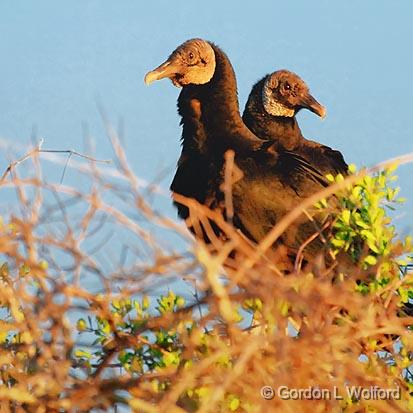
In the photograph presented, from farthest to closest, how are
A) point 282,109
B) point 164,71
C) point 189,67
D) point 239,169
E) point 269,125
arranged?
point 282,109 < point 269,125 < point 164,71 < point 189,67 < point 239,169

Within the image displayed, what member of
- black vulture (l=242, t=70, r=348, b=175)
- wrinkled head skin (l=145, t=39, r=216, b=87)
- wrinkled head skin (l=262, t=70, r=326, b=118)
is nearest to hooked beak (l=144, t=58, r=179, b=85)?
wrinkled head skin (l=145, t=39, r=216, b=87)

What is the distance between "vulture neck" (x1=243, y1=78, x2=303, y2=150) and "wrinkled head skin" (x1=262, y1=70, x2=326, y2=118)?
5cm

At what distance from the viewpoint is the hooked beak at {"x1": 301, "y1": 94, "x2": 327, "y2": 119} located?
8867mm

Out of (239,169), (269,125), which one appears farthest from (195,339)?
(269,125)

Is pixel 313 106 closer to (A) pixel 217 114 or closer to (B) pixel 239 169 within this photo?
(A) pixel 217 114

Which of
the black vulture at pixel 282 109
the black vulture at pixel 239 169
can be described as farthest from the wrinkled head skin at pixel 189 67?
the black vulture at pixel 282 109

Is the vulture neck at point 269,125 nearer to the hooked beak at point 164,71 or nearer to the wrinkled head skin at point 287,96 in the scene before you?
the wrinkled head skin at point 287,96

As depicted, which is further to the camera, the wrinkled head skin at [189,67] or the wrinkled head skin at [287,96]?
the wrinkled head skin at [287,96]

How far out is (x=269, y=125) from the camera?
340 inches

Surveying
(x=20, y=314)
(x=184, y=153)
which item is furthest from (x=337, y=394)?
(x=184, y=153)

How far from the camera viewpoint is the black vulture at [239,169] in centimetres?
689

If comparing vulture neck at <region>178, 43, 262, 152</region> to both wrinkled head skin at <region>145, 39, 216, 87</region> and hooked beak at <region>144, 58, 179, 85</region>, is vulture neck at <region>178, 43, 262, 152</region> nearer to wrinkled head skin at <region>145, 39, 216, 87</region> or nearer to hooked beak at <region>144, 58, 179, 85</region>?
wrinkled head skin at <region>145, 39, 216, 87</region>

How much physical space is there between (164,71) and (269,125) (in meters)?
1.04

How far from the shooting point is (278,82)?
9.23 meters
